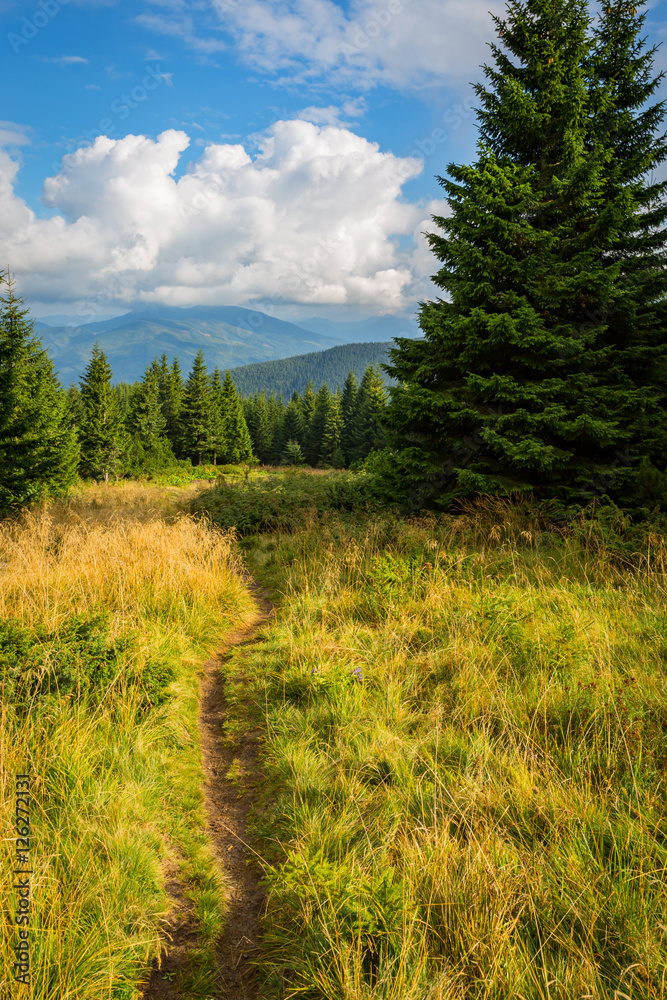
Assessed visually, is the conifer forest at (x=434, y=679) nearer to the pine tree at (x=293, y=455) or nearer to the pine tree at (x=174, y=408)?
the pine tree at (x=293, y=455)

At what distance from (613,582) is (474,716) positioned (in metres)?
3.19

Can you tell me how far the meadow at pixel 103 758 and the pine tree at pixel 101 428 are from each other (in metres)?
36.5

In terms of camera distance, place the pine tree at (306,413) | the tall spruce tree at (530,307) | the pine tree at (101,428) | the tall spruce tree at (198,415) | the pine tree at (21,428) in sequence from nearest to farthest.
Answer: the tall spruce tree at (530,307) → the pine tree at (21,428) → the pine tree at (101,428) → the tall spruce tree at (198,415) → the pine tree at (306,413)

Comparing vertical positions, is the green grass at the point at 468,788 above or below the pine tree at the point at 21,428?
below

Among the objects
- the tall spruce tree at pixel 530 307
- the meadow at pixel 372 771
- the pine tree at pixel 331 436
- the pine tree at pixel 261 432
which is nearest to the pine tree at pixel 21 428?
the meadow at pixel 372 771

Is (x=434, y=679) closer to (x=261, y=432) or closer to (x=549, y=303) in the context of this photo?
(x=549, y=303)

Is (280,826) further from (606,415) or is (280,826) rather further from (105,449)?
(105,449)

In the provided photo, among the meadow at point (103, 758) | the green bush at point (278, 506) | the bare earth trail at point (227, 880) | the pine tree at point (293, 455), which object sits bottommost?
the bare earth trail at point (227, 880)

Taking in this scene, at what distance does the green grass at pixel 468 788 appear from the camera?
1760mm

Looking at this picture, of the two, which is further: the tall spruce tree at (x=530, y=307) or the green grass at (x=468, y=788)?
the tall spruce tree at (x=530, y=307)

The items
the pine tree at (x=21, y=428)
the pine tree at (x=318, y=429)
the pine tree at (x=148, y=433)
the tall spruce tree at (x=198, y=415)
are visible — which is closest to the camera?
the pine tree at (x=21, y=428)

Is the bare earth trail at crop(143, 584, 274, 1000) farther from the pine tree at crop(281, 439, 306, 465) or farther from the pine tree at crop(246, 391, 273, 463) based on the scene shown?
the pine tree at crop(246, 391, 273, 463)

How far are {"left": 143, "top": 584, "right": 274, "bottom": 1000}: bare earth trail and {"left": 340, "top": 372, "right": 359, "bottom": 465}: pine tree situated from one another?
5376 cm

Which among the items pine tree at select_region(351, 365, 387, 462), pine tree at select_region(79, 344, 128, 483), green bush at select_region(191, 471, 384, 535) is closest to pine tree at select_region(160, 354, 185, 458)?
pine tree at select_region(79, 344, 128, 483)
